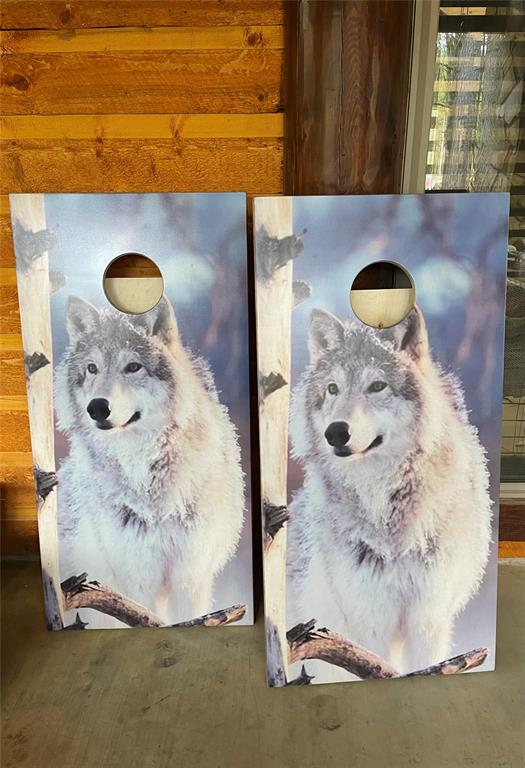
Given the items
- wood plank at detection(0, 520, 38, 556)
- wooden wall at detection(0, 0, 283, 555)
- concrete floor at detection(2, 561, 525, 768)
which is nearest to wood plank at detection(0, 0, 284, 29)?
wooden wall at detection(0, 0, 283, 555)

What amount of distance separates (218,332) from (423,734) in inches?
38.3

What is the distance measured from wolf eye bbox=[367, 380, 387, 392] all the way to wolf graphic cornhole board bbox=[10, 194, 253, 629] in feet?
1.08

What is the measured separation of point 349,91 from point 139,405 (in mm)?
863

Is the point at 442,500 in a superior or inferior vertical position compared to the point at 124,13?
inferior

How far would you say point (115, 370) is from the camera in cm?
153

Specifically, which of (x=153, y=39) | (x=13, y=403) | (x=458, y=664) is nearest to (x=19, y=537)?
(x=13, y=403)

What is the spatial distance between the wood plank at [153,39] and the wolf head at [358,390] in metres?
0.77

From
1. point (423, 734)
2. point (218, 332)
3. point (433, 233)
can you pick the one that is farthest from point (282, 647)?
point (433, 233)

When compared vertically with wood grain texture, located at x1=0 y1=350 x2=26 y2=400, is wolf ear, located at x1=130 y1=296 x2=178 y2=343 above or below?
above

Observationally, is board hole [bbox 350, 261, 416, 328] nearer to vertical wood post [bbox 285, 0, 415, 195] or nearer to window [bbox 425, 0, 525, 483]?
vertical wood post [bbox 285, 0, 415, 195]

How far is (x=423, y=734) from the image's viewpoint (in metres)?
1.30

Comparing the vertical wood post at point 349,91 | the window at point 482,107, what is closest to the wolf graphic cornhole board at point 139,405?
the vertical wood post at point 349,91

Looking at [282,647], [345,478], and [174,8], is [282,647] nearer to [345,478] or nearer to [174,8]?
[345,478]

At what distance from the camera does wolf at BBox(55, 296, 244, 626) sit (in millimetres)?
1525
